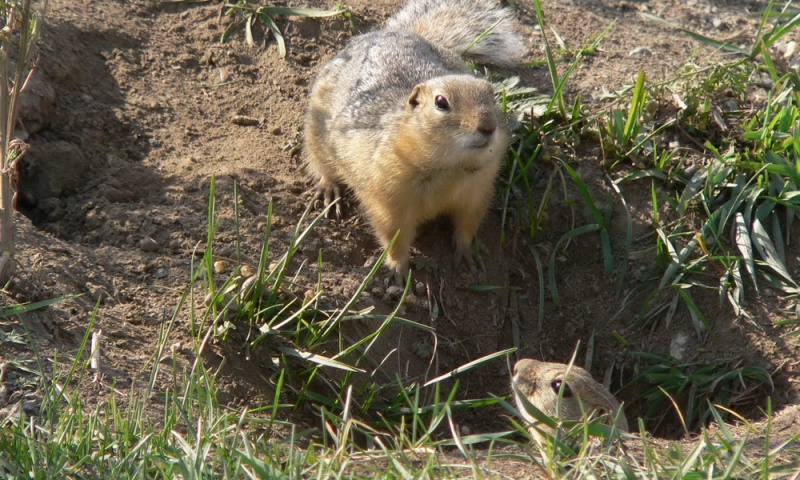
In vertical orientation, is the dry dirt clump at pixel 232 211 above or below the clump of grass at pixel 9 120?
below

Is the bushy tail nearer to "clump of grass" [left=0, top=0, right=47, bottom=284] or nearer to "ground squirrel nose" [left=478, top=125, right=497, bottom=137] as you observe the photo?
"ground squirrel nose" [left=478, top=125, right=497, bottom=137]

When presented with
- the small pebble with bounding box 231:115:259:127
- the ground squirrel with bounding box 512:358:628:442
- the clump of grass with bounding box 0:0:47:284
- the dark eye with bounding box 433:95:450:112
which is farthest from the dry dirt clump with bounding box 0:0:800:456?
the dark eye with bounding box 433:95:450:112

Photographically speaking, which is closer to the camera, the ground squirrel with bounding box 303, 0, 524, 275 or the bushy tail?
the ground squirrel with bounding box 303, 0, 524, 275

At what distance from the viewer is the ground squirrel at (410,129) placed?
4805 millimetres

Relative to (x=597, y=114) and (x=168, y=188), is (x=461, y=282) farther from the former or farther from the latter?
(x=168, y=188)

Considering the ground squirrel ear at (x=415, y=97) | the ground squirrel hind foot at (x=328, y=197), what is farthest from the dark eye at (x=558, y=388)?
the ground squirrel hind foot at (x=328, y=197)

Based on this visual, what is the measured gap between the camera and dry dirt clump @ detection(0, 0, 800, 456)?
451 centimetres

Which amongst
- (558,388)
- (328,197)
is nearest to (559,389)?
(558,388)

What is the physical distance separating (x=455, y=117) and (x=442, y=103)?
0.41 feet

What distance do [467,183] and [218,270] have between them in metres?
1.48

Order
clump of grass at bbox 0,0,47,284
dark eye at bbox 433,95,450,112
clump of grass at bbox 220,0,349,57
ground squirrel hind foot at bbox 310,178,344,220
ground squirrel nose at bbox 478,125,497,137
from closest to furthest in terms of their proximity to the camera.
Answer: clump of grass at bbox 0,0,47,284 < ground squirrel nose at bbox 478,125,497,137 < dark eye at bbox 433,95,450,112 < ground squirrel hind foot at bbox 310,178,344,220 < clump of grass at bbox 220,0,349,57

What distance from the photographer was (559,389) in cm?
410

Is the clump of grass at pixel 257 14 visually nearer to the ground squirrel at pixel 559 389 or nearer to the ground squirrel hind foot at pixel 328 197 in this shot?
the ground squirrel hind foot at pixel 328 197

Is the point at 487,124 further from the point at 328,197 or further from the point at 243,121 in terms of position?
the point at 243,121
